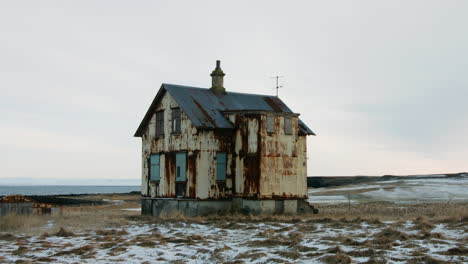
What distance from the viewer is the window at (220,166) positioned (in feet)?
95.2

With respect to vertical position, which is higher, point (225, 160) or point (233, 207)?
point (225, 160)

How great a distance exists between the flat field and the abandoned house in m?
4.82

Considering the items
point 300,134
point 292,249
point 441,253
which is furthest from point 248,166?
point 441,253

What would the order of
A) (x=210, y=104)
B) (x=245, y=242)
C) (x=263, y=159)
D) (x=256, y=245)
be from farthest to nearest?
(x=210, y=104)
(x=263, y=159)
(x=245, y=242)
(x=256, y=245)

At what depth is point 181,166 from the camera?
29453mm

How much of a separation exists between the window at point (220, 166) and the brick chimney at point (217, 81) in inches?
198

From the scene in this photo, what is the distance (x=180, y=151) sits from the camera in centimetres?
2958

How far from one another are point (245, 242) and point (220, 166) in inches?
468

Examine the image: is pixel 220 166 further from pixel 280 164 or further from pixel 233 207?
pixel 280 164

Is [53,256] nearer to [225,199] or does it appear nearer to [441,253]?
[441,253]

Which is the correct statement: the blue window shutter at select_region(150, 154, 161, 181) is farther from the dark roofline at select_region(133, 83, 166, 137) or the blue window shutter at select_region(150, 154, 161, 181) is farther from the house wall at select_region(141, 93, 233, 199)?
the dark roofline at select_region(133, 83, 166, 137)

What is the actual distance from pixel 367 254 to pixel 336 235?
393 centimetres

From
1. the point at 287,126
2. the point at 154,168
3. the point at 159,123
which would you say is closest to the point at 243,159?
the point at 287,126

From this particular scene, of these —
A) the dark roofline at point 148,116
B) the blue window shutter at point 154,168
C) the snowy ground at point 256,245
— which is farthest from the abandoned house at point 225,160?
the snowy ground at point 256,245
